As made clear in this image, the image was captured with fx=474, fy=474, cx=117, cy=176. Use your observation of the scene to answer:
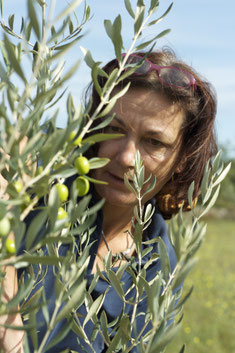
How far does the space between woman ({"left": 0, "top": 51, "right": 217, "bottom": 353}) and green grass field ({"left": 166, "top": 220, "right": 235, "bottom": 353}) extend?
2.06 meters

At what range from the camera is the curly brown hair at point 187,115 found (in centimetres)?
151

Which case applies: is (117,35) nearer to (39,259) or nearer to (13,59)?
(13,59)

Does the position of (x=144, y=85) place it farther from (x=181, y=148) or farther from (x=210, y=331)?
(x=210, y=331)

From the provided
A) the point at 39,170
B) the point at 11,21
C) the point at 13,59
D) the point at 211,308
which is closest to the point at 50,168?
the point at 39,170

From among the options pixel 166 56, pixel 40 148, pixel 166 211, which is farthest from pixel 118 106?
pixel 40 148

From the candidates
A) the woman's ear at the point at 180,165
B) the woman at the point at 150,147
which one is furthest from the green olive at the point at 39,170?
the woman's ear at the point at 180,165

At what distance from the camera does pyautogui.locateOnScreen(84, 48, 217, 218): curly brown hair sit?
1.51 metres

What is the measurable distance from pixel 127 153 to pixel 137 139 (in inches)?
3.3

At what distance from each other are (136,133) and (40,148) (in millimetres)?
Answer: 851

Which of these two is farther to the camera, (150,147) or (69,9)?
(150,147)

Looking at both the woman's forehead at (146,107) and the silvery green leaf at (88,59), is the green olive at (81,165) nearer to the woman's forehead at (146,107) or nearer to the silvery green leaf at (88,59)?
the silvery green leaf at (88,59)

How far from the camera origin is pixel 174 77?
1.60 meters

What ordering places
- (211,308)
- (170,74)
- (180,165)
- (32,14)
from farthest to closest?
(211,308) → (180,165) → (170,74) → (32,14)

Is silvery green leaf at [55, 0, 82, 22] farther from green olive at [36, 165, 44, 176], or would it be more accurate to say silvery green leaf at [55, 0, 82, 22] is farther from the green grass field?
the green grass field
